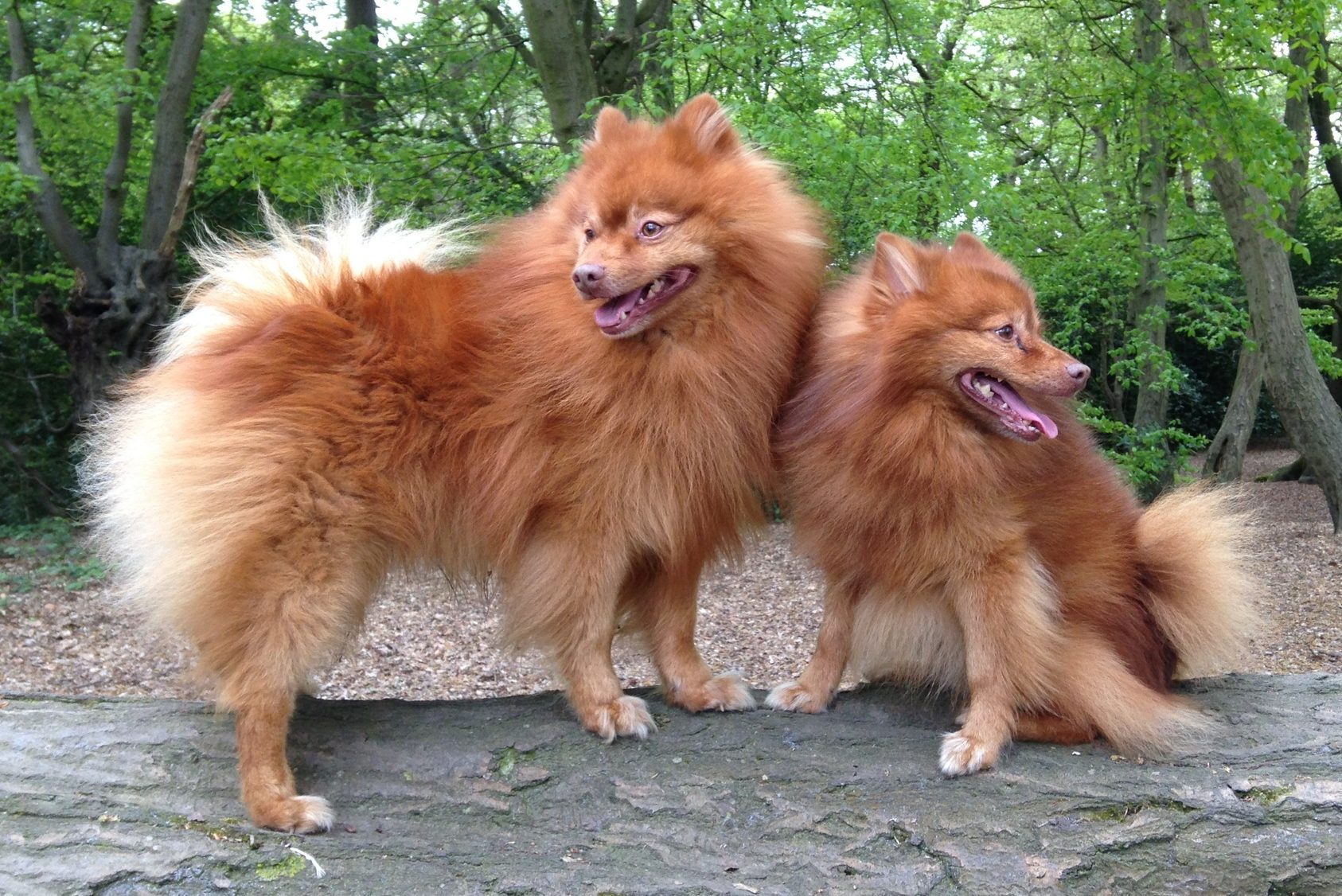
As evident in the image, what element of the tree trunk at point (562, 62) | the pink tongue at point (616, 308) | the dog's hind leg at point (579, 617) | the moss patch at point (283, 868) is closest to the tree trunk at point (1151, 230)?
the tree trunk at point (562, 62)

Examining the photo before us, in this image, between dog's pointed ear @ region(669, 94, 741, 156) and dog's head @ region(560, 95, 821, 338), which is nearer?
dog's head @ region(560, 95, 821, 338)

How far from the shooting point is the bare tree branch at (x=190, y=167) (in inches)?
308

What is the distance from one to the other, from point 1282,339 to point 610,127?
25.5 ft

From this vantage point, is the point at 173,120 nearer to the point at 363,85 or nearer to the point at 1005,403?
the point at 363,85

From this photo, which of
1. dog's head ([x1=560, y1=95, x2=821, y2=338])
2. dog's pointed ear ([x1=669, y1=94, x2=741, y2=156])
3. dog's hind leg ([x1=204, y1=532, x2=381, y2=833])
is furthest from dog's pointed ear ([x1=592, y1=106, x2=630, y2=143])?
dog's hind leg ([x1=204, y1=532, x2=381, y2=833])

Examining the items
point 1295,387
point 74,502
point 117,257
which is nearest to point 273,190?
point 117,257

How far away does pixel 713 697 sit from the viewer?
3852mm

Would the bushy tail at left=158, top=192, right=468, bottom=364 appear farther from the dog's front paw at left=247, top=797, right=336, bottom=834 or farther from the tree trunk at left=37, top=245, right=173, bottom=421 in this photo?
the tree trunk at left=37, top=245, right=173, bottom=421

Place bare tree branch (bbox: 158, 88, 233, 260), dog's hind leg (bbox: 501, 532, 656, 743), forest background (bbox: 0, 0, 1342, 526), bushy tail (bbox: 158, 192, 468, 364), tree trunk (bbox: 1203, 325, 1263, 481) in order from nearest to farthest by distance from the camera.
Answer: dog's hind leg (bbox: 501, 532, 656, 743) → bushy tail (bbox: 158, 192, 468, 364) → forest background (bbox: 0, 0, 1342, 526) → bare tree branch (bbox: 158, 88, 233, 260) → tree trunk (bbox: 1203, 325, 1263, 481)

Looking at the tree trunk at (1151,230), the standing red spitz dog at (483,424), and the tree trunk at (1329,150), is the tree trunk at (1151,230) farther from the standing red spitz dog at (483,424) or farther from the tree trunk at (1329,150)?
the standing red spitz dog at (483,424)

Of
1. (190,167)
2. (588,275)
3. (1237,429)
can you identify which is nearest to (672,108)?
(190,167)

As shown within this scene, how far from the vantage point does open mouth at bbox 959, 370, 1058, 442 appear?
3320mm

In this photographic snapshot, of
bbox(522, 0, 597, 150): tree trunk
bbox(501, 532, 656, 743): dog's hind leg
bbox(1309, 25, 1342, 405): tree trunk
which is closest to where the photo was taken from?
bbox(501, 532, 656, 743): dog's hind leg

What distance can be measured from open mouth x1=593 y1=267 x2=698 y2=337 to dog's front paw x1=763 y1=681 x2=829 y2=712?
4.65 ft
